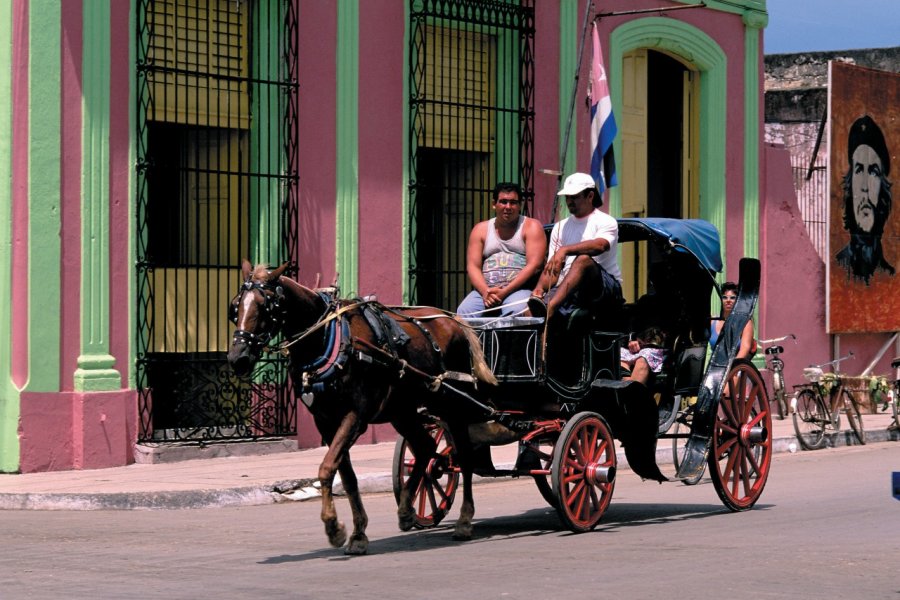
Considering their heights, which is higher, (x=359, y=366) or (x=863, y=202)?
(x=863, y=202)

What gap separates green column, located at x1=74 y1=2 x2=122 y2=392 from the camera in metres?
15.0

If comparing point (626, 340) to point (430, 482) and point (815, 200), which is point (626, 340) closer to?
point (430, 482)

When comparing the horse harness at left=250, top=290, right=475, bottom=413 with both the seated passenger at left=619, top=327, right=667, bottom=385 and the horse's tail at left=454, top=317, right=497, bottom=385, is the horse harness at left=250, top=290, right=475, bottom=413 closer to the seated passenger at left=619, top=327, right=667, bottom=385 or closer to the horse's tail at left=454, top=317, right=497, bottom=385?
the horse's tail at left=454, top=317, right=497, bottom=385

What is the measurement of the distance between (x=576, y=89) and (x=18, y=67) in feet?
23.9

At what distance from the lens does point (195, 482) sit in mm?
13508

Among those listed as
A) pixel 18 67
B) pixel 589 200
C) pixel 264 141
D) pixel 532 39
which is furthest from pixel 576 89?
pixel 589 200

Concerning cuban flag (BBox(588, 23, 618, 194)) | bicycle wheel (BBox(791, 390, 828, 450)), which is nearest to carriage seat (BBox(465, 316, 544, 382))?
bicycle wheel (BBox(791, 390, 828, 450))

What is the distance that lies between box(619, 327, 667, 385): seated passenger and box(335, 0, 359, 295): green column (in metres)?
5.80

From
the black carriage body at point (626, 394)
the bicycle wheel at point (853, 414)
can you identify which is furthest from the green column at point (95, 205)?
the bicycle wheel at point (853, 414)

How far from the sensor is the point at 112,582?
330 inches

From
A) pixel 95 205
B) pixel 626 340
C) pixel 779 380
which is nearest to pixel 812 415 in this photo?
pixel 779 380

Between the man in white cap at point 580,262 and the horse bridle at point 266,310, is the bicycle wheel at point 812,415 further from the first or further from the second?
the horse bridle at point 266,310

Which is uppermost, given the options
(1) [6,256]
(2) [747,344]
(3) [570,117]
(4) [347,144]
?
(3) [570,117]

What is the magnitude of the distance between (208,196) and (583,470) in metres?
7.10
